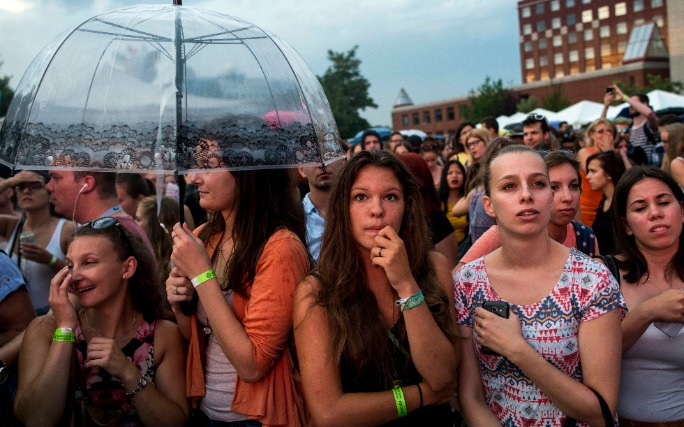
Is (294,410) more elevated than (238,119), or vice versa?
(238,119)

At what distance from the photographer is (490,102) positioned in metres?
59.6

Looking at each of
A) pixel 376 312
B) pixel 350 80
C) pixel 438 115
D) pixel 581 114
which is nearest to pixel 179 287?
pixel 376 312

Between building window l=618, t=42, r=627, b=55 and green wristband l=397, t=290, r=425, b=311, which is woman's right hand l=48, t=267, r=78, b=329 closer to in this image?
green wristband l=397, t=290, r=425, b=311

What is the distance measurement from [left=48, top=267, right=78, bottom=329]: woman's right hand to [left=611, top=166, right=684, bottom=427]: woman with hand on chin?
2351 mm

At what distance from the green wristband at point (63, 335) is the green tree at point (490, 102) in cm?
5888

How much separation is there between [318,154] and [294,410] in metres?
1.04

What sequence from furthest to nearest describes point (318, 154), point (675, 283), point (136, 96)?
point (675, 283) → point (318, 154) → point (136, 96)

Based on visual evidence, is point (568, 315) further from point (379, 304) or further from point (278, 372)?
point (278, 372)

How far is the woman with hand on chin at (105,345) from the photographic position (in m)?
2.45

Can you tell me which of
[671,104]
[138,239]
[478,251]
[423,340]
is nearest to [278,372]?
[423,340]

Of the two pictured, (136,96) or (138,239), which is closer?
(136,96)

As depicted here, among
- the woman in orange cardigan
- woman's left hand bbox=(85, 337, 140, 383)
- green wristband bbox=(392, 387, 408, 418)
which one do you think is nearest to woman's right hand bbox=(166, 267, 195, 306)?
the woman in orange cardigan

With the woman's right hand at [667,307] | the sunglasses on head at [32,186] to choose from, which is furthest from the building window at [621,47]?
the woman's right hand at [667,307]

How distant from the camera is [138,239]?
2.95 metres
